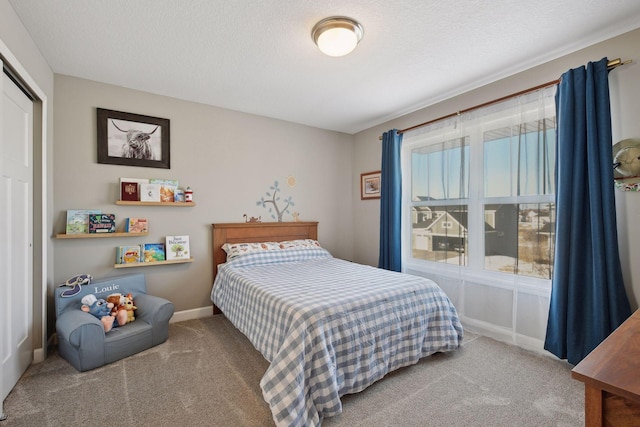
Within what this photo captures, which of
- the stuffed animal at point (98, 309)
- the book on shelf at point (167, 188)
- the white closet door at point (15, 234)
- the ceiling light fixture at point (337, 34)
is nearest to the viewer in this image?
the white closet door at point (15, 234)

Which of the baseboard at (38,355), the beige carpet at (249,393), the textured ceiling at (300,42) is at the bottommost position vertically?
the beige carpet at (249,393)

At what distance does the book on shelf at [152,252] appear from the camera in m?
2.94

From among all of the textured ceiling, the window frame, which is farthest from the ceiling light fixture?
the window frame

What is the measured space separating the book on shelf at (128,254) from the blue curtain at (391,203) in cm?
276

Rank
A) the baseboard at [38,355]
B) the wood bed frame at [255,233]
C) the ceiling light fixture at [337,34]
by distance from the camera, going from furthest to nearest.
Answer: the wood bed frame at [255,233], the baseboard at [38,355], the ceiling light fixture at [337,34]

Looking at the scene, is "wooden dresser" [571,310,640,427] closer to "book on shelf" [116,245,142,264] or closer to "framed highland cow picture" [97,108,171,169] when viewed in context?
"book on shelf" [116,245,142,264]

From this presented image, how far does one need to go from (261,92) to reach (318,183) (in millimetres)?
1563

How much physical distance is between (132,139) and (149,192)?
56 cm

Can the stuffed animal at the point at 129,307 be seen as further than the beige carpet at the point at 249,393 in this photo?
Yes

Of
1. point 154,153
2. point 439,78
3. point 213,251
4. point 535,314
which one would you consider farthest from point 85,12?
point 535,314

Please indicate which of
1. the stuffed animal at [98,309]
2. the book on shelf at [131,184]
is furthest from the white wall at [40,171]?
the book on shelf at [131,184]

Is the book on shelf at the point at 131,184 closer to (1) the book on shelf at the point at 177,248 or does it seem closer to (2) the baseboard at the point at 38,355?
(1) the book on shelf at the point at 177,248

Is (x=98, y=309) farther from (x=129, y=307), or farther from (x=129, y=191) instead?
(x=129, y=191)

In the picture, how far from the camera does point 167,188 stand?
306 centimetres
